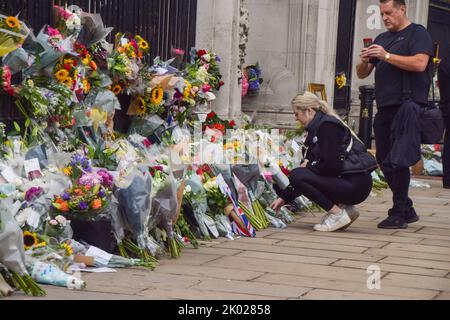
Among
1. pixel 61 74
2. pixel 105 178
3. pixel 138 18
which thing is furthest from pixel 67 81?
pixel 138 18

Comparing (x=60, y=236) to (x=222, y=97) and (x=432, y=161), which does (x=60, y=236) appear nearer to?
(x=222, y=97)

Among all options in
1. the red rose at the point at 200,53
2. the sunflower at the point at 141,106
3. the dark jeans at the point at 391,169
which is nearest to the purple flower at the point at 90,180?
the sunflower at the point at 141,106

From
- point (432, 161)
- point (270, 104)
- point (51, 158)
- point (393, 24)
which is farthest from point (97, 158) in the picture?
point (432, 161)

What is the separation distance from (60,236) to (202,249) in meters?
1.37

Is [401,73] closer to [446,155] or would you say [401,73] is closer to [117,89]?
[117,89]

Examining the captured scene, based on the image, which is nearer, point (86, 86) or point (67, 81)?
point (67, 81)

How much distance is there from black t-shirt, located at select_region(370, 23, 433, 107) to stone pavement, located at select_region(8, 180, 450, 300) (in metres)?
1.09

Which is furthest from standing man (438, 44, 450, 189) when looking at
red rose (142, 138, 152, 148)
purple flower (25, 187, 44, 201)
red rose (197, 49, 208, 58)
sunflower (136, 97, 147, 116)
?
purple flower (25, 187, 44, 201)

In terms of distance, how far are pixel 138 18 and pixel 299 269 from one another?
3.46 meters

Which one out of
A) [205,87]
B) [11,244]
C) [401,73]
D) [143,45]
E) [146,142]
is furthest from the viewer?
[205,87]

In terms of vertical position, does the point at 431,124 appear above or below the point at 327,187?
above

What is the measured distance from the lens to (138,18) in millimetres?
9445

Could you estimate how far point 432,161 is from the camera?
14180mm

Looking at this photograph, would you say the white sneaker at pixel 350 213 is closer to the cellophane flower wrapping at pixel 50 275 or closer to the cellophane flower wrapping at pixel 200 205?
the cellophane flower wrapping at pixel 200 205
